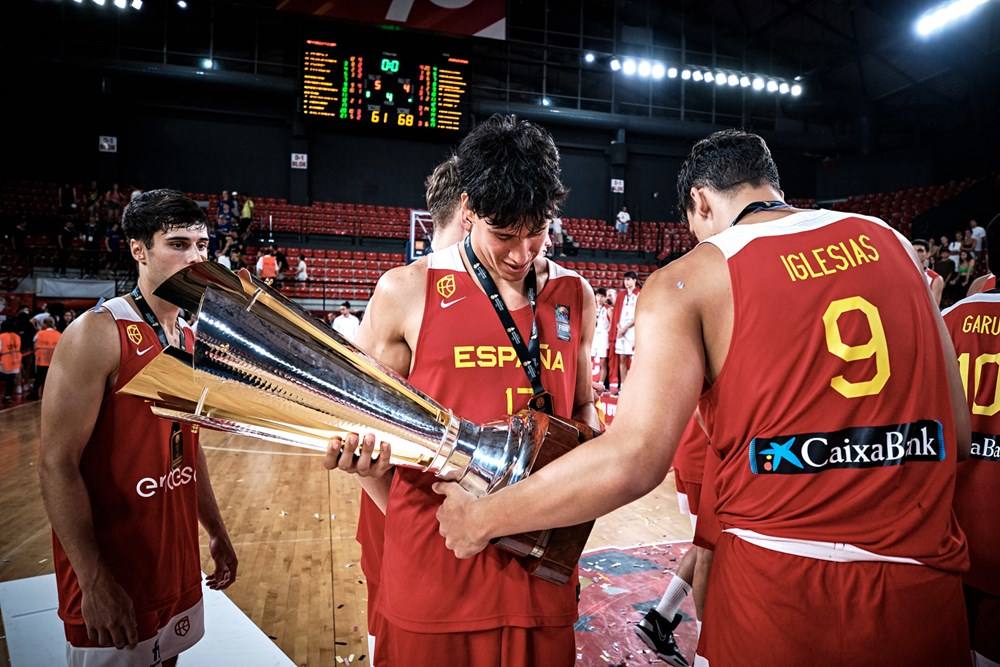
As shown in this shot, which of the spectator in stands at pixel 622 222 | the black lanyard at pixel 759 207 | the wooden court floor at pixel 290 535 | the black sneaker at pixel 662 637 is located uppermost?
the spectator in stands at pixel 622 222

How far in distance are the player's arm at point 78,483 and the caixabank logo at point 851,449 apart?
5.71ft

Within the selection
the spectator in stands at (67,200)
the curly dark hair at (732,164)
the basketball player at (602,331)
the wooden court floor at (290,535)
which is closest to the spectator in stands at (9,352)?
the wooden court floor at (290,535)

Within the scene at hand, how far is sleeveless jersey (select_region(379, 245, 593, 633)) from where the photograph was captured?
1.37 metres

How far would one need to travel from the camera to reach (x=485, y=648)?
4.54ft

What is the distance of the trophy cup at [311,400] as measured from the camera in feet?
3.23

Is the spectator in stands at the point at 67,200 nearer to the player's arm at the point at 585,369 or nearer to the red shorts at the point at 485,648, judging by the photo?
the player's arm at the point at 585,369

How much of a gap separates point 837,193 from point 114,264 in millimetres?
22256

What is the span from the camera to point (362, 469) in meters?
1.17

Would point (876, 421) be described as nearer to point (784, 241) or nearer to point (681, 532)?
point (784, 241)

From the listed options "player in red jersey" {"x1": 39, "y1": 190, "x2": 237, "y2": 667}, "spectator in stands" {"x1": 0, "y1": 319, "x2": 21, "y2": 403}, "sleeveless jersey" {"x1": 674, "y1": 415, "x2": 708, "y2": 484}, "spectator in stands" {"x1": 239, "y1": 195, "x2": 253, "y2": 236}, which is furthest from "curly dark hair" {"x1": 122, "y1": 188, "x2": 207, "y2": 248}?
"spectator in stands" {"x1": 239, "y1": 195, "x2": 253, "y2": 236}

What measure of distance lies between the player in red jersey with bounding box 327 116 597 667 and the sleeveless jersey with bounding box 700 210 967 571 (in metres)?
0.48

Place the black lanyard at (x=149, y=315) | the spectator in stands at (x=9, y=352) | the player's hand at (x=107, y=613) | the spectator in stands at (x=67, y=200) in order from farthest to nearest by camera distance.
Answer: the spectator in stands at (x=67, y=200), the spectator in stands at (x=9, y=352), the black lanyard at (x=149, y=315), the player's hand at (x=107, y=613)

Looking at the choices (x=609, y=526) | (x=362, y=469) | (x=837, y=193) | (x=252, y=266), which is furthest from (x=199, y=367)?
(x=837, y=193)

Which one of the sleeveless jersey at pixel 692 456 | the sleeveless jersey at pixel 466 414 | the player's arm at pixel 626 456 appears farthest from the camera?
the sleeveless jersey at pixel 692 456
